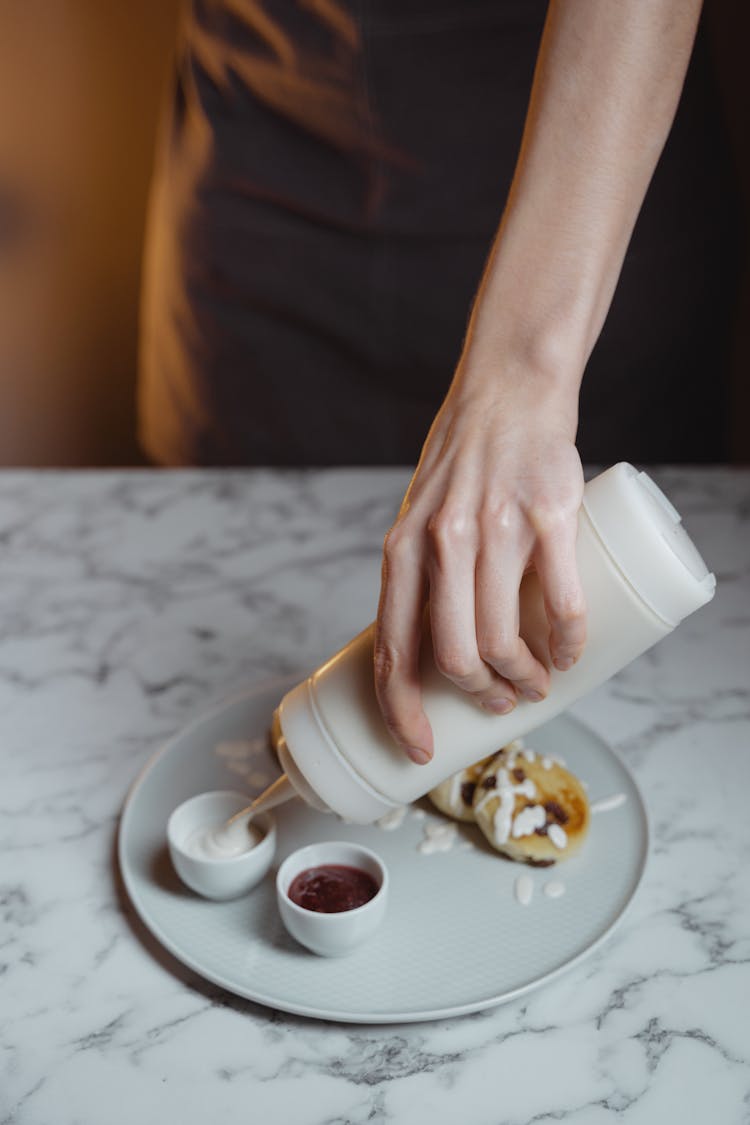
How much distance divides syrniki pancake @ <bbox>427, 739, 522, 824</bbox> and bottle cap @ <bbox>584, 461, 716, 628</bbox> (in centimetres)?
32

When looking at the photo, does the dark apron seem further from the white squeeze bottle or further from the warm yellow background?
the white squeeze bottle

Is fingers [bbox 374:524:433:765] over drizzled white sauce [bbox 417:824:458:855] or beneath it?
over

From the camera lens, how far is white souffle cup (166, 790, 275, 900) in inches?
38.4

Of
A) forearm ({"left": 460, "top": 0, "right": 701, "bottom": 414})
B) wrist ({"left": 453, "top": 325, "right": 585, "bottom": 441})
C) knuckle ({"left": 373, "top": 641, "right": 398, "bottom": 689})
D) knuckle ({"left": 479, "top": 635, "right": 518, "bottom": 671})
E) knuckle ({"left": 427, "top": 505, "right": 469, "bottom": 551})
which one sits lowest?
knuckle ({"left": 373, "top": 641, "right": 398, "bottom": 689})

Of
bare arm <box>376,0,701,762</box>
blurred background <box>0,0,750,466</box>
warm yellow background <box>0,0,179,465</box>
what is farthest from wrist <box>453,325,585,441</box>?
warm yellow background <box>0,0,179,465</box>

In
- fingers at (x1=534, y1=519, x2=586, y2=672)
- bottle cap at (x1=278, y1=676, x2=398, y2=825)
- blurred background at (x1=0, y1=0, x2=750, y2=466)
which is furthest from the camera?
blurred background at (x1=0, y1=0, x2=750, y2=466)

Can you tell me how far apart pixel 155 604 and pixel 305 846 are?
0.50 metres

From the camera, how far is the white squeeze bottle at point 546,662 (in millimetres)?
801

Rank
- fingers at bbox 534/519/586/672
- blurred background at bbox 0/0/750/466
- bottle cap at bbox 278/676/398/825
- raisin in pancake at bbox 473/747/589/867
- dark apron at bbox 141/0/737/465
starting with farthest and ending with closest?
blurred background at bbox 0/0/750/466 → dark apron at bbox 141/0/737/465 → raisin in pancake at bbox 473/747/589/867 → bottle cap at bbox 278/676/398/825 → fingers at bbox 534/519/586/672

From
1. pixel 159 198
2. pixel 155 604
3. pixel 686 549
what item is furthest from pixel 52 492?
pixel 686 549

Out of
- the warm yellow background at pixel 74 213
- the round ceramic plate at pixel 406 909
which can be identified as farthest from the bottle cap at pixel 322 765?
the warm yellow background at pixel 74 213

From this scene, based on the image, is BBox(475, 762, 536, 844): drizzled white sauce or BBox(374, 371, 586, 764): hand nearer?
BBox(374, 371, 586, 764): hand

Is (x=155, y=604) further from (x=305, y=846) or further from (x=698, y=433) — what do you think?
(x=698, y=433)

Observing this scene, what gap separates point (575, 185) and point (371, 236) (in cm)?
96
